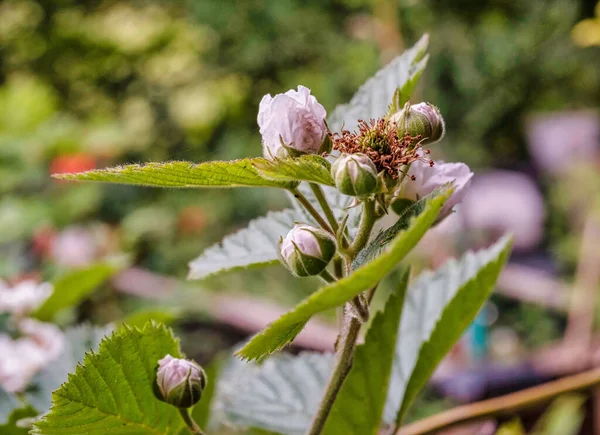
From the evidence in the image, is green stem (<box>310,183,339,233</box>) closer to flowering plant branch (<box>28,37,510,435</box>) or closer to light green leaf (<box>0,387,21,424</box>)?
flowering plant branch (<box>28,37,510,435</box>)

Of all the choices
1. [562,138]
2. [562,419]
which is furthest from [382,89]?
[562,138]

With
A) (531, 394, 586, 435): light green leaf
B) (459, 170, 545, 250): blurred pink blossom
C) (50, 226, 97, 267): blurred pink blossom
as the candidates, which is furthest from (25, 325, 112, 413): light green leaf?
(459, 170, 545, 250): blurred pink blossom

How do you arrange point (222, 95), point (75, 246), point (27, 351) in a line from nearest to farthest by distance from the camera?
point (27, 351) < point (75, 246) < point (222, 95)

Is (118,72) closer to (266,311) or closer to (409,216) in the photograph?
(266,311)

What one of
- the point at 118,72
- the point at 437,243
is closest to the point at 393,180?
the point at 437,243

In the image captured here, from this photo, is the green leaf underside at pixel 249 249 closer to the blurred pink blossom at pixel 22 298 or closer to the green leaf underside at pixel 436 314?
the green leaf underside at pixel 436 314

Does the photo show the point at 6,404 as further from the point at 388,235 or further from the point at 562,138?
the point at 562,138

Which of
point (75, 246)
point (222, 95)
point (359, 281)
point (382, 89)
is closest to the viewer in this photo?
point (359, 281)

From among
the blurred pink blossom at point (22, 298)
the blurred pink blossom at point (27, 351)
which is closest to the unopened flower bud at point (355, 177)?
the blurred pink blossom at point (27, 351)
